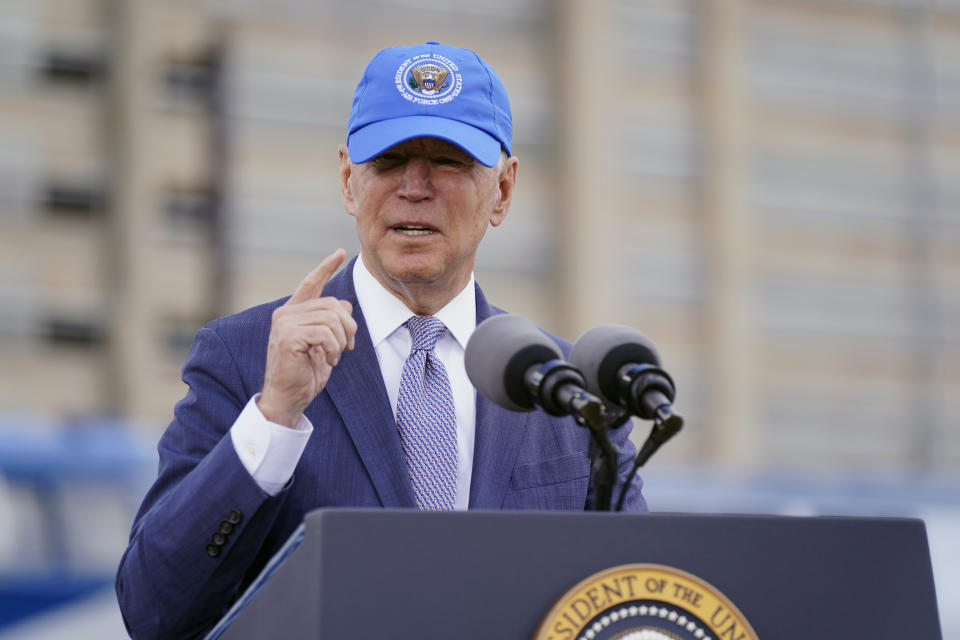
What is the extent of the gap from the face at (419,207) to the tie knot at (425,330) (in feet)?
0.27

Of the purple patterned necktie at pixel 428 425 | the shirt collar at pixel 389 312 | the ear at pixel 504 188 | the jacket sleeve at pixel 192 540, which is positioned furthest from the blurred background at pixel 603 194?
the jacket sleeve at pixel 192 540

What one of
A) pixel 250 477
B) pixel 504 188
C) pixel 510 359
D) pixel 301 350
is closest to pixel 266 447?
pixel 250 477

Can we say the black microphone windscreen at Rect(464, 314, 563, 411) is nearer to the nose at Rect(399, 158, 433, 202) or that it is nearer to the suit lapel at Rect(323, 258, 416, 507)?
the suit lapel at Rect(323, 258, 416, 507)

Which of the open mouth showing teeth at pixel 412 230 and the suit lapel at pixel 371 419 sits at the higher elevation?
the open mouth showing teeth at pixel 412 230

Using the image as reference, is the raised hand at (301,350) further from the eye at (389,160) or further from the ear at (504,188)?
the ear at (504,188)

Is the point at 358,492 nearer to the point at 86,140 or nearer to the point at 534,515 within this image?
the point at 534,515

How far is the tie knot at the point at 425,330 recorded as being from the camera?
2791 millimetres

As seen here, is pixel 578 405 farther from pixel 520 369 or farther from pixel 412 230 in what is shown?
pixel 412 230

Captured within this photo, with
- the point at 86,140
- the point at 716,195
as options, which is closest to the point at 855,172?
the point at 716,195

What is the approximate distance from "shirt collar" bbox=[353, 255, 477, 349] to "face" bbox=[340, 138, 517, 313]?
7 centimetres

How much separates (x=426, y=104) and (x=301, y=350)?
2.06 ft

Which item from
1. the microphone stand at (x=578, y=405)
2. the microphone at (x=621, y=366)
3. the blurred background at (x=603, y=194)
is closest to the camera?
the microphone stand at (x=578, y=405)

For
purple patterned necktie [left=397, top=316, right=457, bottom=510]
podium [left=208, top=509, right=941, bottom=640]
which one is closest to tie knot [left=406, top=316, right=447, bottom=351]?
purple patterned necktie [left=397, top=316, right=457, bottom=510]

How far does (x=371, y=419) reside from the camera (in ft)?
8.41
